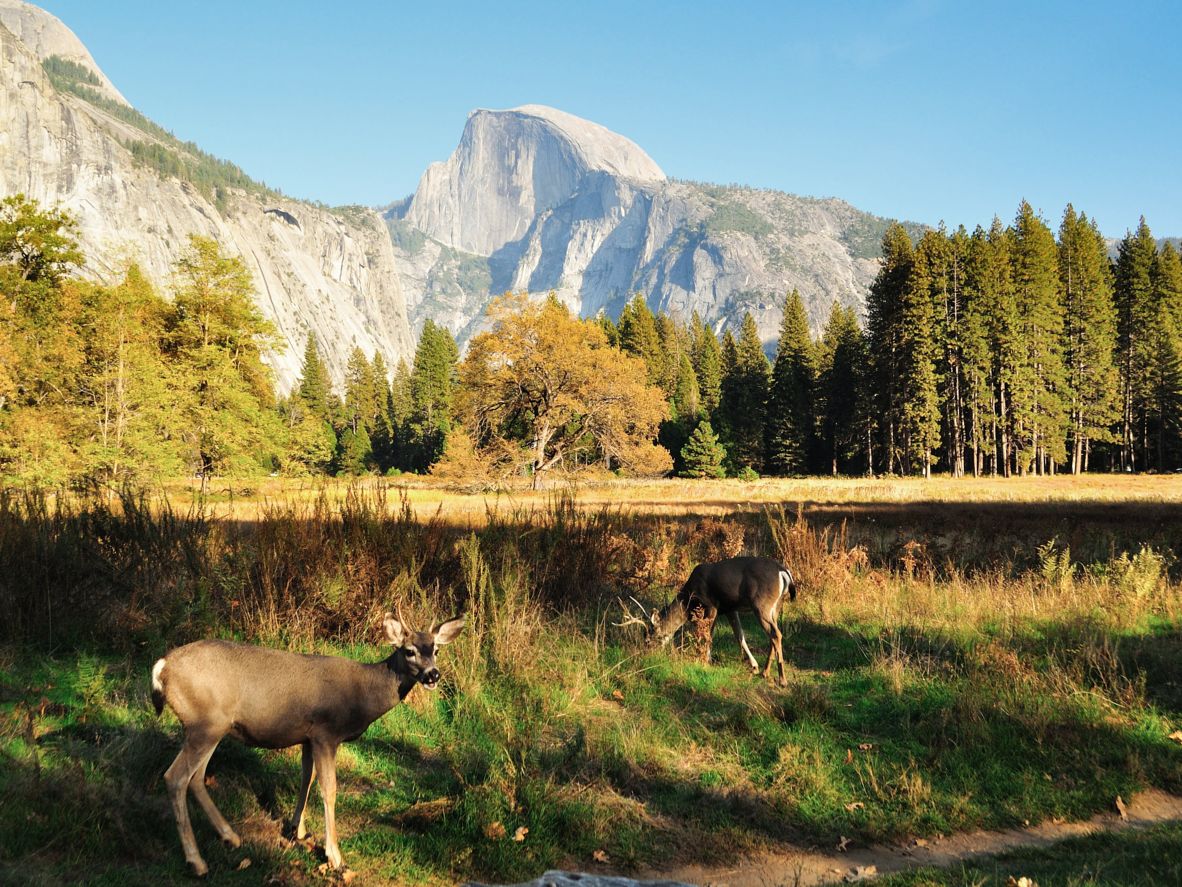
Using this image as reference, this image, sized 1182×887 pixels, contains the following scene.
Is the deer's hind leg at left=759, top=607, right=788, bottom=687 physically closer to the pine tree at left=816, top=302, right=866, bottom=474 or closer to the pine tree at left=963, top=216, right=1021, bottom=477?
the pine tree at left=963, top=216, right=1021, bottom=477

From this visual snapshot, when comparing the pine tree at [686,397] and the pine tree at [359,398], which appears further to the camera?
the pine tree at [359,398]

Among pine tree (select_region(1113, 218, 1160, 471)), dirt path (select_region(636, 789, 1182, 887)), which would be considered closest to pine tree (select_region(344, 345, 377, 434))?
pine tree (select_region(1113, 218, 1160, 471))

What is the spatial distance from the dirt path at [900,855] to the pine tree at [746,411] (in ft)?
219

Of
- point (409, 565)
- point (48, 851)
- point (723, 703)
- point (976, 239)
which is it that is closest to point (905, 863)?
point (723, 703)

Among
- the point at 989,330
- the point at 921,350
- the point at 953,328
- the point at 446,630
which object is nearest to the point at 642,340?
the point at 921,350

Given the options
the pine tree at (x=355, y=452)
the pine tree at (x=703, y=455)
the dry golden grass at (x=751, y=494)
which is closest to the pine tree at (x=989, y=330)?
the dry golden grass at (x=751, y=494)

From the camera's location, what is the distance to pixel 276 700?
14.5ft

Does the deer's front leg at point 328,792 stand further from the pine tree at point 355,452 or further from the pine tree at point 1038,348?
the pine tree at point 355,452

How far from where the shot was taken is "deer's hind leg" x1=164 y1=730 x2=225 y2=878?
4.07m

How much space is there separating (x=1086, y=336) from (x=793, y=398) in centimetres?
2434

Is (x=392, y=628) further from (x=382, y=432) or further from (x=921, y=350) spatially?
(x=382, y=432)

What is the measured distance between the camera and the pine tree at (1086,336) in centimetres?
5494

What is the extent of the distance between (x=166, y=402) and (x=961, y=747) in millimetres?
29485

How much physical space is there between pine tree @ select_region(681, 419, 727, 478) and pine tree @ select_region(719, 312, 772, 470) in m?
8.55
